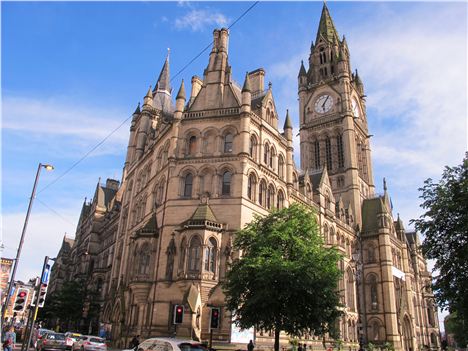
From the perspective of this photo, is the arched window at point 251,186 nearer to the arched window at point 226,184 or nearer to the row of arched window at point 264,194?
the row of arched window at point 264,194

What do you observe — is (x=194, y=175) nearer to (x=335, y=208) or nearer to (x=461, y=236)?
(x=461, y=236)

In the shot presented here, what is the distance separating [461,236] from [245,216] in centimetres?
1542

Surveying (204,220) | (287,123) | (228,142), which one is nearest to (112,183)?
(287,123)

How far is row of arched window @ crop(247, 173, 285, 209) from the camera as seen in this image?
33.8m

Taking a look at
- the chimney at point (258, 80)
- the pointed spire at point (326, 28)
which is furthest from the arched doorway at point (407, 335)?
the pointed spire at point (326, 28)

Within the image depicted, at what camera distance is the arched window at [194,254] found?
29250mm

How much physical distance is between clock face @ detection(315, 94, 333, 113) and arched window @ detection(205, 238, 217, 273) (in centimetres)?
4666

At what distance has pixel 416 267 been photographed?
70.0m

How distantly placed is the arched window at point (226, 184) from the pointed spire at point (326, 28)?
175ft

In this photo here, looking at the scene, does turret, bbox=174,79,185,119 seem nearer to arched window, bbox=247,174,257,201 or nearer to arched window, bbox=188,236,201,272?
arched window, bbox=247,174,257,201

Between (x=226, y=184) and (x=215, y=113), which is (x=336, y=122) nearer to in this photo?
(x=215, y=113)

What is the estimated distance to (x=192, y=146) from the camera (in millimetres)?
35281

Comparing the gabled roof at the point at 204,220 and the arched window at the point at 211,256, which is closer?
the arched window at the point at 211,256

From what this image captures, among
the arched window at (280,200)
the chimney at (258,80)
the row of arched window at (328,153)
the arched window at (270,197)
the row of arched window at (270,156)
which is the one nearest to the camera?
the row of arched window at (270,156)
